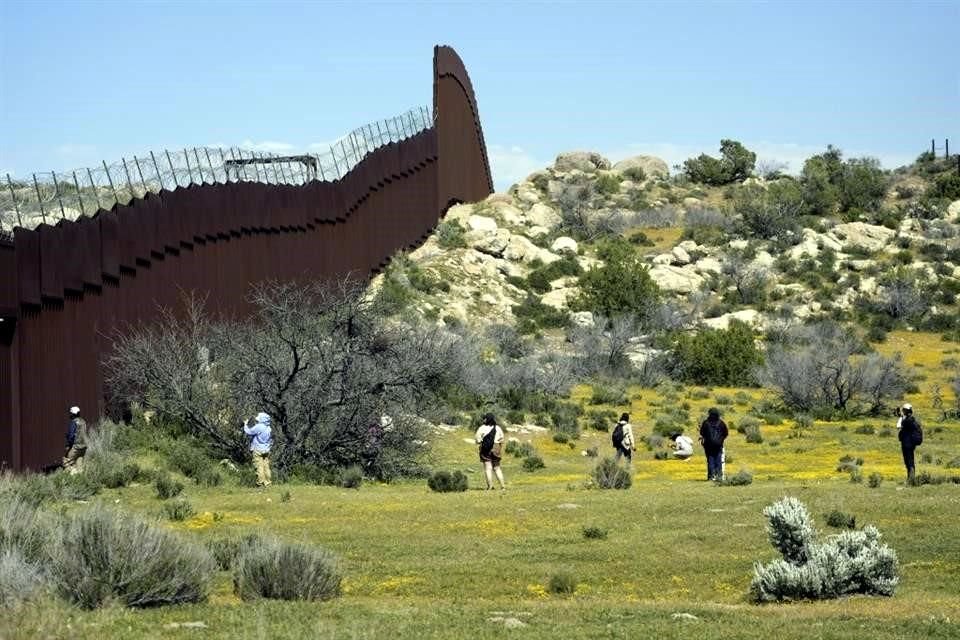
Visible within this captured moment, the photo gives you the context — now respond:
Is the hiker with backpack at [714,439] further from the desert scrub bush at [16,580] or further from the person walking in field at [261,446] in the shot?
the desert scrub bush at [16,580]

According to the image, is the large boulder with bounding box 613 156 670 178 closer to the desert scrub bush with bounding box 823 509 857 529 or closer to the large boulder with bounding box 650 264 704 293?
the large boulder with bounding box 650 264 704 293

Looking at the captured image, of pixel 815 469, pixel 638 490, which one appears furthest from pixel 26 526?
pixel 815 469

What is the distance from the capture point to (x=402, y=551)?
20.8 m

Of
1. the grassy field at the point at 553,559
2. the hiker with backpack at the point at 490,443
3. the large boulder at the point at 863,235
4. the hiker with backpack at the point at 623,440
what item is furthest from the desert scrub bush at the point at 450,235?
the hiker with backpack at the point at 490,443

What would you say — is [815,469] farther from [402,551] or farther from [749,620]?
[749,620]

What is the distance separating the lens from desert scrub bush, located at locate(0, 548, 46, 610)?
1289 centimetres

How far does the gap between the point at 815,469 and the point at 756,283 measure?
46.8 metres

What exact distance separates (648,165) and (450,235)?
42.9 m

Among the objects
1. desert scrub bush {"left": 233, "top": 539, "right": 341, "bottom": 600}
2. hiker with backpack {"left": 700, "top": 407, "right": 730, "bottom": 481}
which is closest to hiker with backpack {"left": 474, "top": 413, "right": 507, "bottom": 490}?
hiker with backpack {"left": 700, "top": 407, "right": 730, "bottom": 481}

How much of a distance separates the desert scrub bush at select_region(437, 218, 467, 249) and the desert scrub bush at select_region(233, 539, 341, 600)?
198ft

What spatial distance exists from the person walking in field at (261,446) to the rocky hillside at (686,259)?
28264 millimetres

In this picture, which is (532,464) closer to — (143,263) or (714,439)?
(714,439)

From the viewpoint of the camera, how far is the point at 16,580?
43.5ft

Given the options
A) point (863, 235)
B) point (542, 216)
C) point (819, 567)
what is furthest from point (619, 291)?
point (819, 567)
